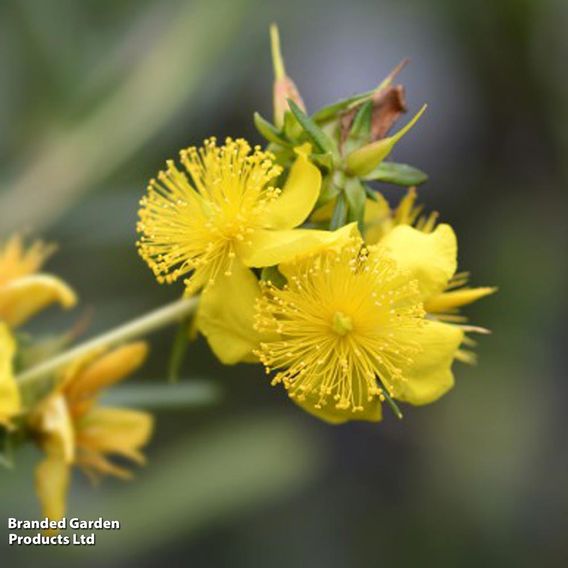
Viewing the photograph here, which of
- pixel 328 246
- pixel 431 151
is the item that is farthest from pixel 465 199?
pixel 328 246

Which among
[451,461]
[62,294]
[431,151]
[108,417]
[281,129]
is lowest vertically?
[451,461]

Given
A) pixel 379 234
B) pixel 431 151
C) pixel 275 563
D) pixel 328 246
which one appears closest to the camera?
pixel 328 246

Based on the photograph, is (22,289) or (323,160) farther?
(22,289)

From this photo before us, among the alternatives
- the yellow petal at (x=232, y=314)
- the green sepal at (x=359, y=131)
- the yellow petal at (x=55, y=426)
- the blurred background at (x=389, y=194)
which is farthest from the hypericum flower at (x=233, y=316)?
the blurred background at (x=389, y=194)

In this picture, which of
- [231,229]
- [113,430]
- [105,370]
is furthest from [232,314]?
[113,430]

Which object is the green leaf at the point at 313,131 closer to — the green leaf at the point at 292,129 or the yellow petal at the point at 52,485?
the green leaf at the point at 292,129

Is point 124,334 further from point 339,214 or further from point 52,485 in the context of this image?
point 339,214

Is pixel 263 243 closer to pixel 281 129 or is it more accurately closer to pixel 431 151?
pixel 281 129
